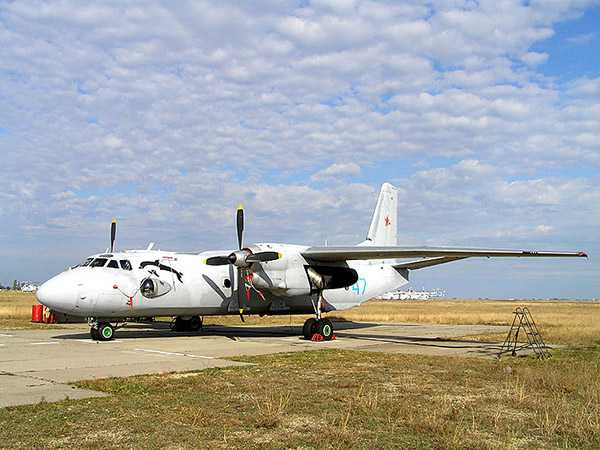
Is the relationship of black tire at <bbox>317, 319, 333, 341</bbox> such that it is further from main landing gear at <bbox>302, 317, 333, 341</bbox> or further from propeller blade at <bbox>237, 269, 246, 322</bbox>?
propeller blade at <bbox>237, 269, 246, 322</bbox>

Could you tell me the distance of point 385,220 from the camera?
103 ft

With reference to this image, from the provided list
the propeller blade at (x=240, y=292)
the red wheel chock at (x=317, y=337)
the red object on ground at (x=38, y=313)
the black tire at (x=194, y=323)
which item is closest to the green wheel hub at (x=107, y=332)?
the propeller blade at (x=240, y=292)

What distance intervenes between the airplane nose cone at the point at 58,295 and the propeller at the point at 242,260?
225 inches

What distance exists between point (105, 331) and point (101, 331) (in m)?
0.16

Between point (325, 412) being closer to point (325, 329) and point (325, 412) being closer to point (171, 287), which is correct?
point (325, 329)

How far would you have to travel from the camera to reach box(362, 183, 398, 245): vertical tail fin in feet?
102

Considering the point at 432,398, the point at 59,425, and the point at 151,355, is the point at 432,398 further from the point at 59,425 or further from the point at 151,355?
the point at 151,355

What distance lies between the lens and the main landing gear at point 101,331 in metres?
21.8

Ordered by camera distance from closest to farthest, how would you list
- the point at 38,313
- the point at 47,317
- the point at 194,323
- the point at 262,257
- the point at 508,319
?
1. the point at 262,257
2. the point at 194,323
3. the point at 47,317
4. the point at 38,313
5. the point at 508,319

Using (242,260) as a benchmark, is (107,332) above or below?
A: below

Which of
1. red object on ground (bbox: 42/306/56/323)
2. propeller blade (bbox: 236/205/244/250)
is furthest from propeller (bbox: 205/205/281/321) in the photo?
red object on ground (bbox: 42/306/56/323)

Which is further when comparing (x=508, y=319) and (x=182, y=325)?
(x=508, y=319)

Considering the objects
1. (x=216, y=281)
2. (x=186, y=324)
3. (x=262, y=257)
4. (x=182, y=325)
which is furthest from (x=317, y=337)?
(x=182, y=325)

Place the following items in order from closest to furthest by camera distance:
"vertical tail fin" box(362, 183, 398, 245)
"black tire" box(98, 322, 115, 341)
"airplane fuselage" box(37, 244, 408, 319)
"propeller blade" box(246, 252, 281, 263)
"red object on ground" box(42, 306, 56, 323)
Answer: "airplane fuselage" box(37, 244, 408, 319)
"black tire" box(98, 322, 115, 341)
"propeller blade" box(246, 252, 281, 263)
"vertical tail fin" box(362, 183, 398, 245)
"red object on ground" box(42, 306, 56, 323)
